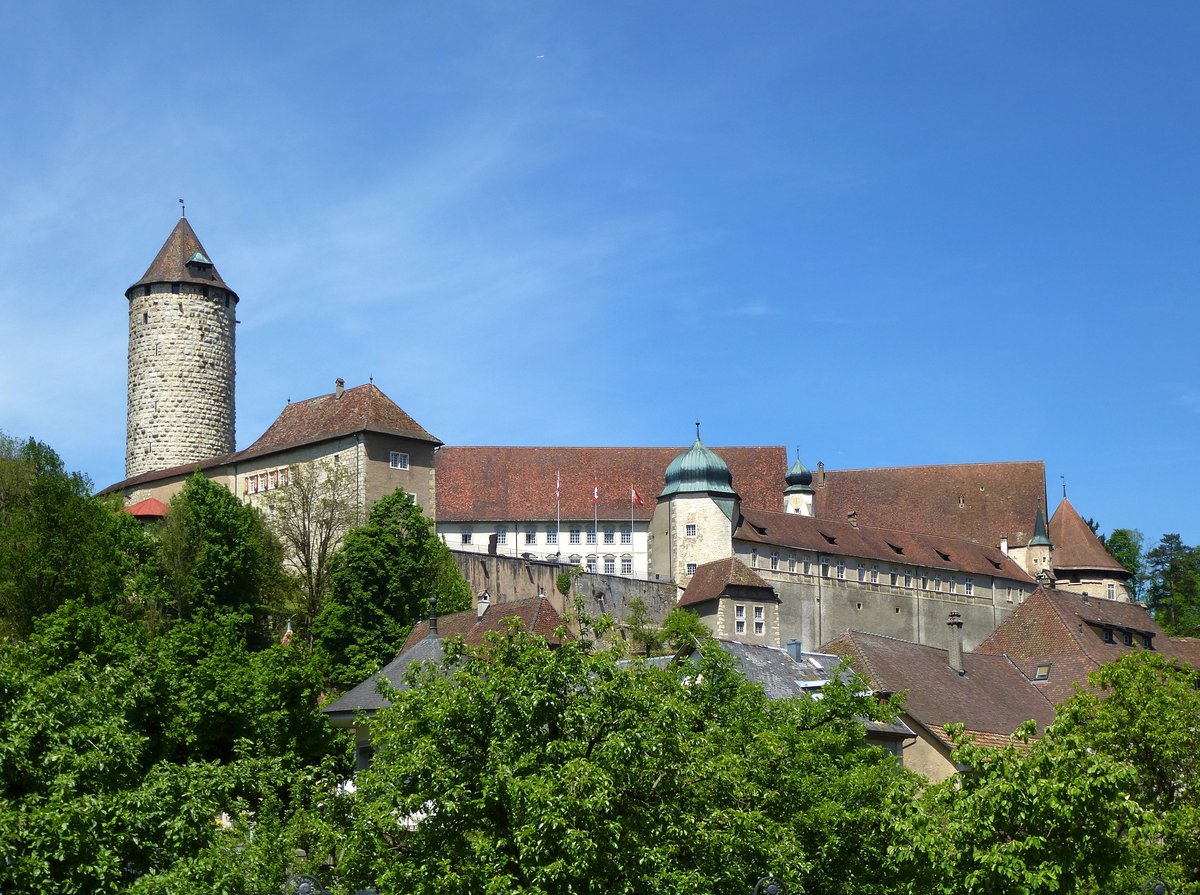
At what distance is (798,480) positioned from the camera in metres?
90.1

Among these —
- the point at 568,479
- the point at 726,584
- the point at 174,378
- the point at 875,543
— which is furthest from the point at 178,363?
the point at 875,543

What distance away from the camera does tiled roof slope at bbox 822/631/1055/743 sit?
47281 millimetres

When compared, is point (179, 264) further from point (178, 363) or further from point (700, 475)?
point (700, 475)

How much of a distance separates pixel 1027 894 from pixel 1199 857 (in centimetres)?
1057

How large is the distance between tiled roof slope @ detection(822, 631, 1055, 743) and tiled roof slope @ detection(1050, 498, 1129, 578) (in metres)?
38.2

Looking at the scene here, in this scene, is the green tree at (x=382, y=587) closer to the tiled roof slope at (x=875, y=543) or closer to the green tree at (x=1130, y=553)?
the tiled roof slope at (x=875, y=543)

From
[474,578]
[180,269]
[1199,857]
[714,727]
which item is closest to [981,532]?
[474,578]

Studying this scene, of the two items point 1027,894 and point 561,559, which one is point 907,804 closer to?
point 1027,894

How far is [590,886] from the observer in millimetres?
22672

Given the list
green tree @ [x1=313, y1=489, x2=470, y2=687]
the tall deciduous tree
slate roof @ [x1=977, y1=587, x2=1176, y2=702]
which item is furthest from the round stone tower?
slate roof @ [x1=977, y1=587, x2=1176, y2=702]

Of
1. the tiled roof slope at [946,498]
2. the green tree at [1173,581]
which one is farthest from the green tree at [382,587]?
the green tree at [1173,581]

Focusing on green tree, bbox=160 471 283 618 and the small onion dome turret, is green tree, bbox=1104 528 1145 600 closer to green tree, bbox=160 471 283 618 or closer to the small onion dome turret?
the small onion dome turret

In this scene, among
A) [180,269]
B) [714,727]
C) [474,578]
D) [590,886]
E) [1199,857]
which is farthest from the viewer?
[180,269]

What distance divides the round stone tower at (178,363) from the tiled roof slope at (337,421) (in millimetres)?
5695
